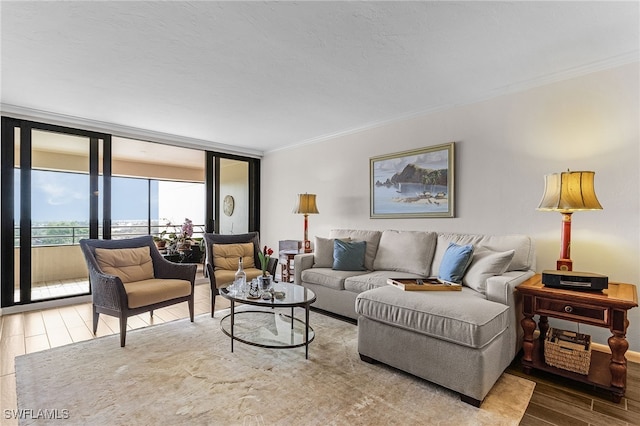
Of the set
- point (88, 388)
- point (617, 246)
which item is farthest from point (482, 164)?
point (88, 388)

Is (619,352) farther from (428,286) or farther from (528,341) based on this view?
(428,286)

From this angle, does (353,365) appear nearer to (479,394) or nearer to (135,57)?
(479,394)

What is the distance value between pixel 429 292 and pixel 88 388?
8.14ft

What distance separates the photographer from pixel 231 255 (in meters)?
3.98

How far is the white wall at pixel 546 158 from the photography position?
255 cm

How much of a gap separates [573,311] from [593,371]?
1.57 ft

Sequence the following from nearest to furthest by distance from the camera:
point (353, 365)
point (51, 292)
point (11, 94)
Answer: point (353, 365) → point (11, 94) → point (51, 292)

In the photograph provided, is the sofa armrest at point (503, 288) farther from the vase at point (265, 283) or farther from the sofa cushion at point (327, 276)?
the vase at point (265, 283)

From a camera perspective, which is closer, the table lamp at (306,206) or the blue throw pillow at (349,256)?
the blue throw pillow at (349,256)

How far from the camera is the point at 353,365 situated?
243 cm

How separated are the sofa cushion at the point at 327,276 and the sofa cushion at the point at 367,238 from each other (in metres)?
0.23

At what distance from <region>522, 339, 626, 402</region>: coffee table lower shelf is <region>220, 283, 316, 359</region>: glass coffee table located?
1.69m

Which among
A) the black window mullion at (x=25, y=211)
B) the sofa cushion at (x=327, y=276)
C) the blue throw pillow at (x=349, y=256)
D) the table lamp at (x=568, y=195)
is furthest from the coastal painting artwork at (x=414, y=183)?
the black window mullion at (x=25, y=211)

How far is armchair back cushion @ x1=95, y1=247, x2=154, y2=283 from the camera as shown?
313cm
